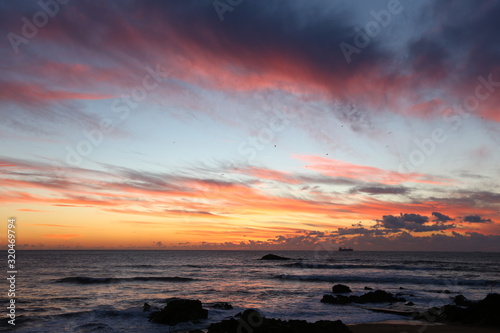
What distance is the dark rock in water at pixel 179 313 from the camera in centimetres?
2255

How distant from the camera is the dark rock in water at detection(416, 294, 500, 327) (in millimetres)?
20844

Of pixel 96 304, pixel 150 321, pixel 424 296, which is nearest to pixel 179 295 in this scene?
pixel 96 304

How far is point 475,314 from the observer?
21.6 meters

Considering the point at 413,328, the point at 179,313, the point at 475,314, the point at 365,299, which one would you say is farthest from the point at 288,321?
the point at 365,299

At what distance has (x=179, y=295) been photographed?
3619 centimetres

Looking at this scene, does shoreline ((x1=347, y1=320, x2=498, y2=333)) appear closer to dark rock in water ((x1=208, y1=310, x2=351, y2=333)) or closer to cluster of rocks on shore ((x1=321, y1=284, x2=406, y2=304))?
dark rock in water ((x1=208, y1=310, x2=351, y2=333))

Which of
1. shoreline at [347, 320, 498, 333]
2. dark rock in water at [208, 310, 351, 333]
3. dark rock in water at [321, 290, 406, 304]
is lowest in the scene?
dark rock in water at [321, 290, 406, 304]

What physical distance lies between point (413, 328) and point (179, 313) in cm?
1444

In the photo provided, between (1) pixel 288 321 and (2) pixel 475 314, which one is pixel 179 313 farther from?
(2) pixel 475 314

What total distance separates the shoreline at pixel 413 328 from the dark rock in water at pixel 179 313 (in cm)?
997

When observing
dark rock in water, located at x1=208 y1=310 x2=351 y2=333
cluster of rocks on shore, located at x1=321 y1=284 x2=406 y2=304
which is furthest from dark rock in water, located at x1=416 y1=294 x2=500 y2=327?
dark rock in water, located at x1=208 y1=310 x2=351 y2=333

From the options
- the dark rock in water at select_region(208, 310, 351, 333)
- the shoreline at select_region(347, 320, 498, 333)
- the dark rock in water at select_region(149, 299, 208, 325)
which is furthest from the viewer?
the dark rock in water at select_region(149, 299, 208, 325)

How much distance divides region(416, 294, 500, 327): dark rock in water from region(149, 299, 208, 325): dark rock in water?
49.3 ft

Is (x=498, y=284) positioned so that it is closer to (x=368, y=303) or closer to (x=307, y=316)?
(x=368, y=303)
